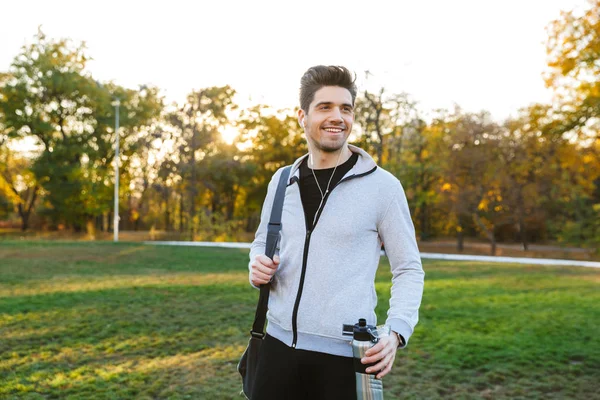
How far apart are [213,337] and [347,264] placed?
5621mm

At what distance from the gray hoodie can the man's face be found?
143mm

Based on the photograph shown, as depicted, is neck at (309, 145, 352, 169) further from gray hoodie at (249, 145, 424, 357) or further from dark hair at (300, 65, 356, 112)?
dark hair at (300, 65, 356, 112)

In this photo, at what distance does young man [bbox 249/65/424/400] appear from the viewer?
2166 millimetres

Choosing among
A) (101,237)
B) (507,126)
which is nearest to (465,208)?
(507,126)

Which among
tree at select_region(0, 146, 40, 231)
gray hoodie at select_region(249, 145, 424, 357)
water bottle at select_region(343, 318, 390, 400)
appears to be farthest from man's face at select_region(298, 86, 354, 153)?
tree at select_region(0, 146, 40, 231)

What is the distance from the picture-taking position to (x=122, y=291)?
11.3m

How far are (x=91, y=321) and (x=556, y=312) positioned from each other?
747 cm

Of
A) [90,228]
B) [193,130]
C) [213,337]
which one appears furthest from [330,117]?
[90,228]

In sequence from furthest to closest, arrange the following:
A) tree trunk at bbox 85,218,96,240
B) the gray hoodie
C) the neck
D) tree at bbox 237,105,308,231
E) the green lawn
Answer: tree at bbox 237,105,308,231, tree trunk at bbox 85,218,96,240, the green lawn, the neck, the gray hoodie

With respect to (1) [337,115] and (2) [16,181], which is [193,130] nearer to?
(2) [16,181]

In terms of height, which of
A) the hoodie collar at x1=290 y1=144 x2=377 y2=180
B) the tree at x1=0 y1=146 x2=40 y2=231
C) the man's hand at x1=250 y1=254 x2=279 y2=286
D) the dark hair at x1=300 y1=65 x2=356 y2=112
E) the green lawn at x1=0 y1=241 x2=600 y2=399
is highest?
the tree at x1=0 y1=146 x2=40 y2=231

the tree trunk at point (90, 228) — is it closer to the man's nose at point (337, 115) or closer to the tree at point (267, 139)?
the tree at point (267, 139)

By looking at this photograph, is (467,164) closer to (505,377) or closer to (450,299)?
(450,299)

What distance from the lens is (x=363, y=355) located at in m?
1.97
